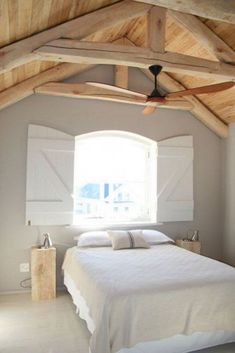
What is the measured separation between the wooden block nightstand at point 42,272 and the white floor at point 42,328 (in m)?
0.12

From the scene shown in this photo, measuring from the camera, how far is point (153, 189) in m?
5.13

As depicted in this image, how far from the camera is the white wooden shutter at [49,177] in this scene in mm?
4386

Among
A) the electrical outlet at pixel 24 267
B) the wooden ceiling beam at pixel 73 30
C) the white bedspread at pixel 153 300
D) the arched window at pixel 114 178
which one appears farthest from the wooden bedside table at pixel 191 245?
the wooden ceiling beam at pixel 73 30

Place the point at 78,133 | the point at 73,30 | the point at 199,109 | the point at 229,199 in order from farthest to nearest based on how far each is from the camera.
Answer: the point at 229,199 < the point at 199,109 < the point at 78,133 < the point at 73,30

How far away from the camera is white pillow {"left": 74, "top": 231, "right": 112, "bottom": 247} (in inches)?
166

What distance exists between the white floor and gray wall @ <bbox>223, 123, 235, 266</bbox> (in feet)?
8.18

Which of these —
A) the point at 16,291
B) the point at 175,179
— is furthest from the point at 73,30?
the point at 16,291

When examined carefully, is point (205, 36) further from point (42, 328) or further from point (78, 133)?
point (42, 328)

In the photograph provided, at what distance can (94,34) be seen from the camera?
12.5 feet

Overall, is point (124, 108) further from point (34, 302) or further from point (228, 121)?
point (34, 302)

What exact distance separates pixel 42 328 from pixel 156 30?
3363 mm

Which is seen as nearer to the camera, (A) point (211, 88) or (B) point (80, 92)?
(A) point (211, 88)

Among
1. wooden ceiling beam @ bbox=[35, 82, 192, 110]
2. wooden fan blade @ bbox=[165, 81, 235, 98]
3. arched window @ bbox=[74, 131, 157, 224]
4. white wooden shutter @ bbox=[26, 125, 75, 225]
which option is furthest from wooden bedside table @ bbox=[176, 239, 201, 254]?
wooden fan blade @ bbox=[165, 81, 235, 98]

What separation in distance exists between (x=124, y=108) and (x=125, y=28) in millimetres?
1178
